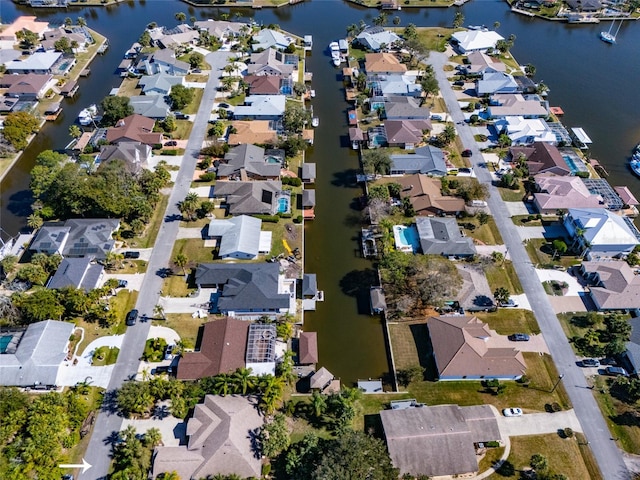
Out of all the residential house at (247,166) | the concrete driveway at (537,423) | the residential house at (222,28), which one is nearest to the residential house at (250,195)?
the residential house at (247,166)

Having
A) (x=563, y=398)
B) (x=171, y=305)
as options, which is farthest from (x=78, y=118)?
(x=563, y=398)

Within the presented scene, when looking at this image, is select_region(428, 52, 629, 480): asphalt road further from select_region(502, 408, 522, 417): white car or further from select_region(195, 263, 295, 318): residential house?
select_region(195, 263, 295, 318): residential house

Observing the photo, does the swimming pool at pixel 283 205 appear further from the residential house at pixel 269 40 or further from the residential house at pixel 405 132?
the residential house at pixel 269 40

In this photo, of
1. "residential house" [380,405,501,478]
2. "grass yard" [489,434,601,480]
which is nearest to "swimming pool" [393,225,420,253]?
"residential house" [380,405,501,478]

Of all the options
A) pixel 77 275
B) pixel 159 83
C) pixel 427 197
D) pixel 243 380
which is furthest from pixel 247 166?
pixel 243 380

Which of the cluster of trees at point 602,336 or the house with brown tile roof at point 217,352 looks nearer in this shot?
the house with brown tile roof at point 217,352

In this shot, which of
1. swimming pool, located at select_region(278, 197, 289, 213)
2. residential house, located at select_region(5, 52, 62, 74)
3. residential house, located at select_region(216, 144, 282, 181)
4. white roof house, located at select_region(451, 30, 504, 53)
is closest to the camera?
swimming pool, located at select_region(278, 197, 289, 213)
